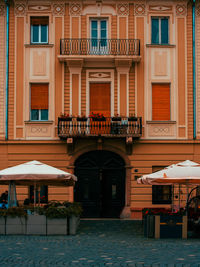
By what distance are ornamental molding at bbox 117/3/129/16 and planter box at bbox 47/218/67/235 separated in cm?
1185

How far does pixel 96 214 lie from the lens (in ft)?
77.1

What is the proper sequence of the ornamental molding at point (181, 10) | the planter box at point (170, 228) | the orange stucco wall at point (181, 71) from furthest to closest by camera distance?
the ornamental molding at point (181, 10), the orange stucco wall at point (181, 71), the planter box at point (170, 228)

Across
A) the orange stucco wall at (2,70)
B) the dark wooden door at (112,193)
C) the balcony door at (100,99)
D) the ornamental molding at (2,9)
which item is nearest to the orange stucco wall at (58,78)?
the balcony door at (100,99)

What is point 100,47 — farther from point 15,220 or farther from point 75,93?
point 15,220

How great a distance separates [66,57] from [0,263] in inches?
553

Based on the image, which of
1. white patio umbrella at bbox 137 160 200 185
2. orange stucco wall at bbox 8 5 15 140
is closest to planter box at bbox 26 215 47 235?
white patio umbrella at bbox 137 160 200 185

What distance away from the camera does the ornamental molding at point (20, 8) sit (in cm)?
2389

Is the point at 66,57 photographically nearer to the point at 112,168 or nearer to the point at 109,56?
the point at 109,56

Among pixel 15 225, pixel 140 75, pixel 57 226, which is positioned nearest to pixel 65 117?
pixel 140 75

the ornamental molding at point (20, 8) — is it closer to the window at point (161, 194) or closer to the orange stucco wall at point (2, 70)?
the orange stucco wall at point (2, 70)

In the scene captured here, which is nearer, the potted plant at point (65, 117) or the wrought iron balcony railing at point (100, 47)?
the potted plant at point (65, 117)

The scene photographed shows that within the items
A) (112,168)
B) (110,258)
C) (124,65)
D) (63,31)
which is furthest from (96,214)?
(110,258)

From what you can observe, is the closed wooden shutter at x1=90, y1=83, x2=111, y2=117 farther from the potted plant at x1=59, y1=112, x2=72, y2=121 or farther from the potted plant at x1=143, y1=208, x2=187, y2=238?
the potted plant at x1=143, y1=208, x2=187, y2=238

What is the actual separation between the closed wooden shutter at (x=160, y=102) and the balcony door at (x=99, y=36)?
10.0ft
